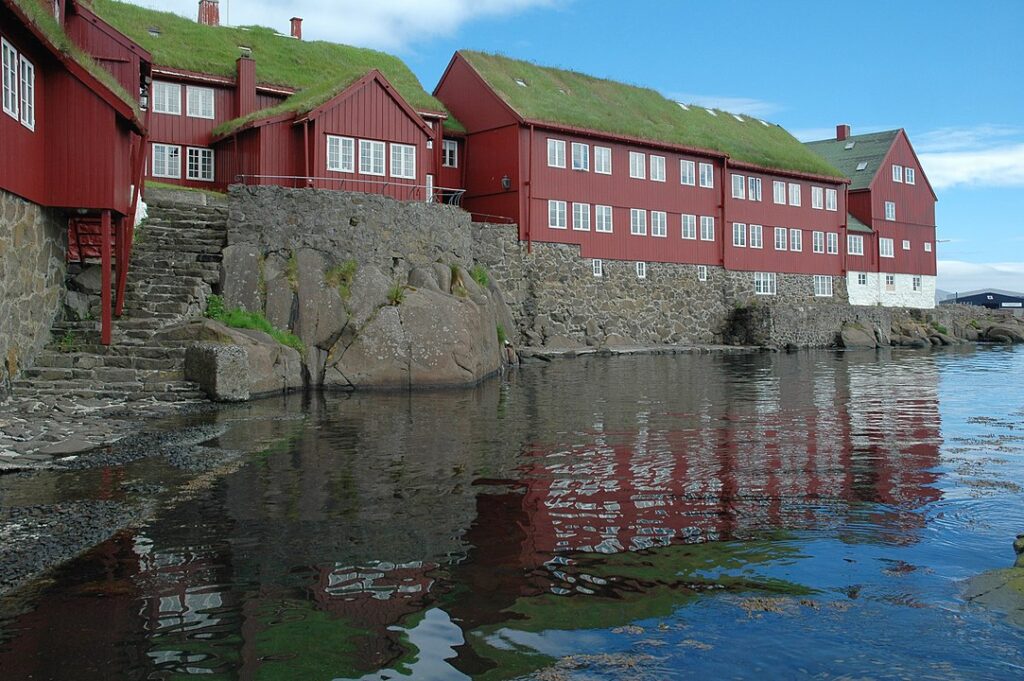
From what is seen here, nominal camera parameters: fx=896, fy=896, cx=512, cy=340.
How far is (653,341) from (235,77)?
22.6 m

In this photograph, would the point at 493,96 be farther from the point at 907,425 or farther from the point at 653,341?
the point at 907,425

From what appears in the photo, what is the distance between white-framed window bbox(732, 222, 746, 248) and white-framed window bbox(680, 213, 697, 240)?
122 inches

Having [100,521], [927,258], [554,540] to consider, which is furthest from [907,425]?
[927,258]

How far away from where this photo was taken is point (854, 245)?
5656cm

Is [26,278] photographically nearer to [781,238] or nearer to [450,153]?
[450,153]

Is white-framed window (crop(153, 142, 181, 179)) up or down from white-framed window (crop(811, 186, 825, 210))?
down

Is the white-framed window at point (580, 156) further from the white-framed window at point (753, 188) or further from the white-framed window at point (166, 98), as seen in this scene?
the white-framed window at point (166, 98)

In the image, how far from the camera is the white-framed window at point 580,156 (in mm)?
41644

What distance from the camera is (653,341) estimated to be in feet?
145

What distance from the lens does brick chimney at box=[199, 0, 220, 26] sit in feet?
135

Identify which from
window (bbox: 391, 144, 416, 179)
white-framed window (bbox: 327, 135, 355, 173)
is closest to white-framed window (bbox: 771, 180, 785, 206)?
window (bbox: 391, 144, 416, 179)

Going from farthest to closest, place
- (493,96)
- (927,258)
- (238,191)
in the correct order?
(927,258)
(493,96)
(238,191)

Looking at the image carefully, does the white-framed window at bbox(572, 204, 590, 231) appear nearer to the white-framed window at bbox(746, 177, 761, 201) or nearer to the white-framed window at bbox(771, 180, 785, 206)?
the white-framed window at bbox(746, 177, 761, 201)

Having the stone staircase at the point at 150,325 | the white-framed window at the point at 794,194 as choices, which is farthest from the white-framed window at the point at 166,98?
the white-framed window at the point at 794,194
